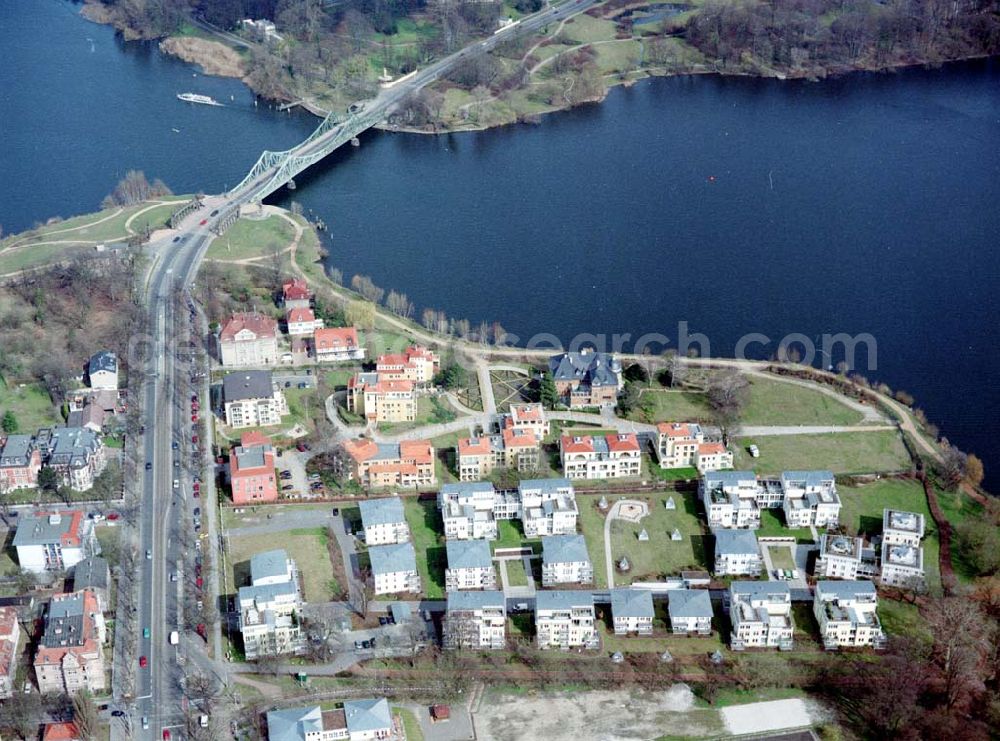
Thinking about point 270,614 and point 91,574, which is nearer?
point 270,614

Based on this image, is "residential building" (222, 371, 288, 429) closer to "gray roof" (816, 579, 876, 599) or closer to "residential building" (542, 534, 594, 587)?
"residential building" (542, 534, 594, 587)

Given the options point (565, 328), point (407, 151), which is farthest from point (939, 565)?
point (407, 151)

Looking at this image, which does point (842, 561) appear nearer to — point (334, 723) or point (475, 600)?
point (475, 600)

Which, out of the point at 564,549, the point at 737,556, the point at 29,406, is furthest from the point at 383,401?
the point at 737,556

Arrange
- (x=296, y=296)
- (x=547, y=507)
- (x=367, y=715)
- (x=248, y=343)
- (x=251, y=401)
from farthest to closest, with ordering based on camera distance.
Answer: (x=296, y=296)
(x=248, y=343)
(x=251, y=401)
(x=547, y=507)
(x=367, y=715)

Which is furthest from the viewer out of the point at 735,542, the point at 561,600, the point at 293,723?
the point at 735,542

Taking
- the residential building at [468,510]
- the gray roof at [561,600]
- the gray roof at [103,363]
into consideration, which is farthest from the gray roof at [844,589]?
the gray roof at [103,363]
